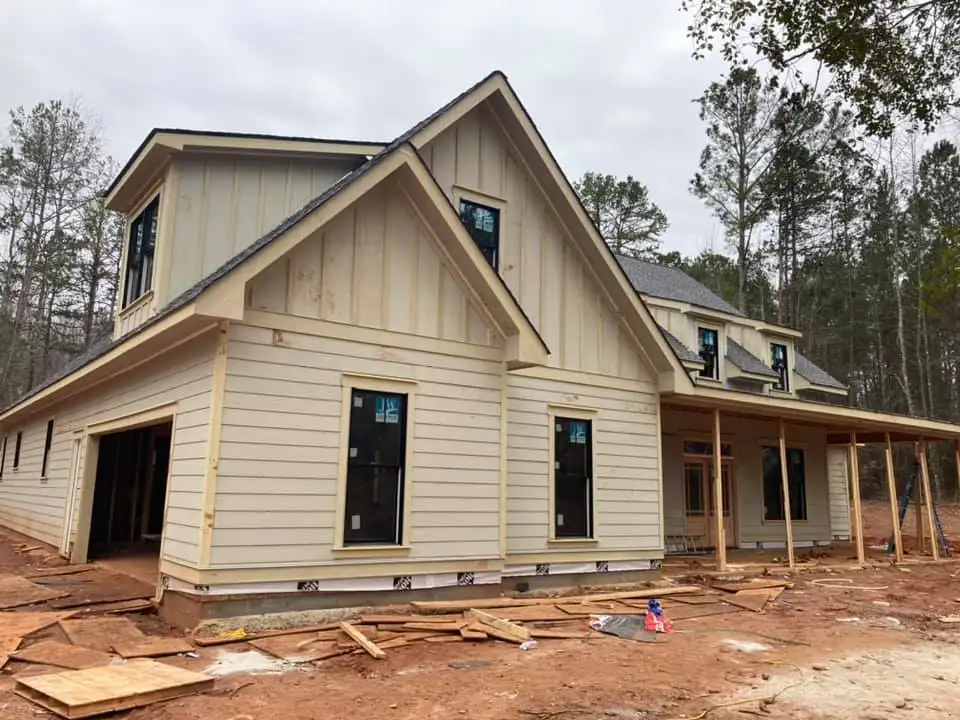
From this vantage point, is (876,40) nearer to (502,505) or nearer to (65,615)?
(502,505)

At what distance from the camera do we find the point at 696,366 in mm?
16312

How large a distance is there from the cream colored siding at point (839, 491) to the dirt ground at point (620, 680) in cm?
1302

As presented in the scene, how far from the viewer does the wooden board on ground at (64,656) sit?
230 inches

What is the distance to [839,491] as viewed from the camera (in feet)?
70.9

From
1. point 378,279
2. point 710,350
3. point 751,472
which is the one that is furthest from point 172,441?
point 710,350

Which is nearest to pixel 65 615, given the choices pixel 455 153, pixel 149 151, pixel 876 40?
pixel 149 151

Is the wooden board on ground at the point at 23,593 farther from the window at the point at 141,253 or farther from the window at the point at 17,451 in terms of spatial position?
the window at the point at 17,451

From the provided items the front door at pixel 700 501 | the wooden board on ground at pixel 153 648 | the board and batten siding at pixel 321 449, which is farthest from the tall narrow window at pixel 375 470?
the front door at pixel 700 501

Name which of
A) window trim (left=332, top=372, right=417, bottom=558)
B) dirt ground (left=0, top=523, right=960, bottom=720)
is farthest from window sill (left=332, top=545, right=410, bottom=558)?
dirt ground (left=0, top=523, right=960, bottom=720)

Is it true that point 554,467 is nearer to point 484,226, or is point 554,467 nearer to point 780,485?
point 484,226

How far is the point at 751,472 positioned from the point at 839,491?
5.84m

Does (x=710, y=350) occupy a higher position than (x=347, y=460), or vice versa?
(x=710, y=350)

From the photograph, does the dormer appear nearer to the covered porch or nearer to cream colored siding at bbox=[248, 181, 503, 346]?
cream colored siding at bbox=[248, 181, 503, 346]

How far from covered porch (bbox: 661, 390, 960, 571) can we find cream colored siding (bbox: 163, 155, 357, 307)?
8000 millimetres
